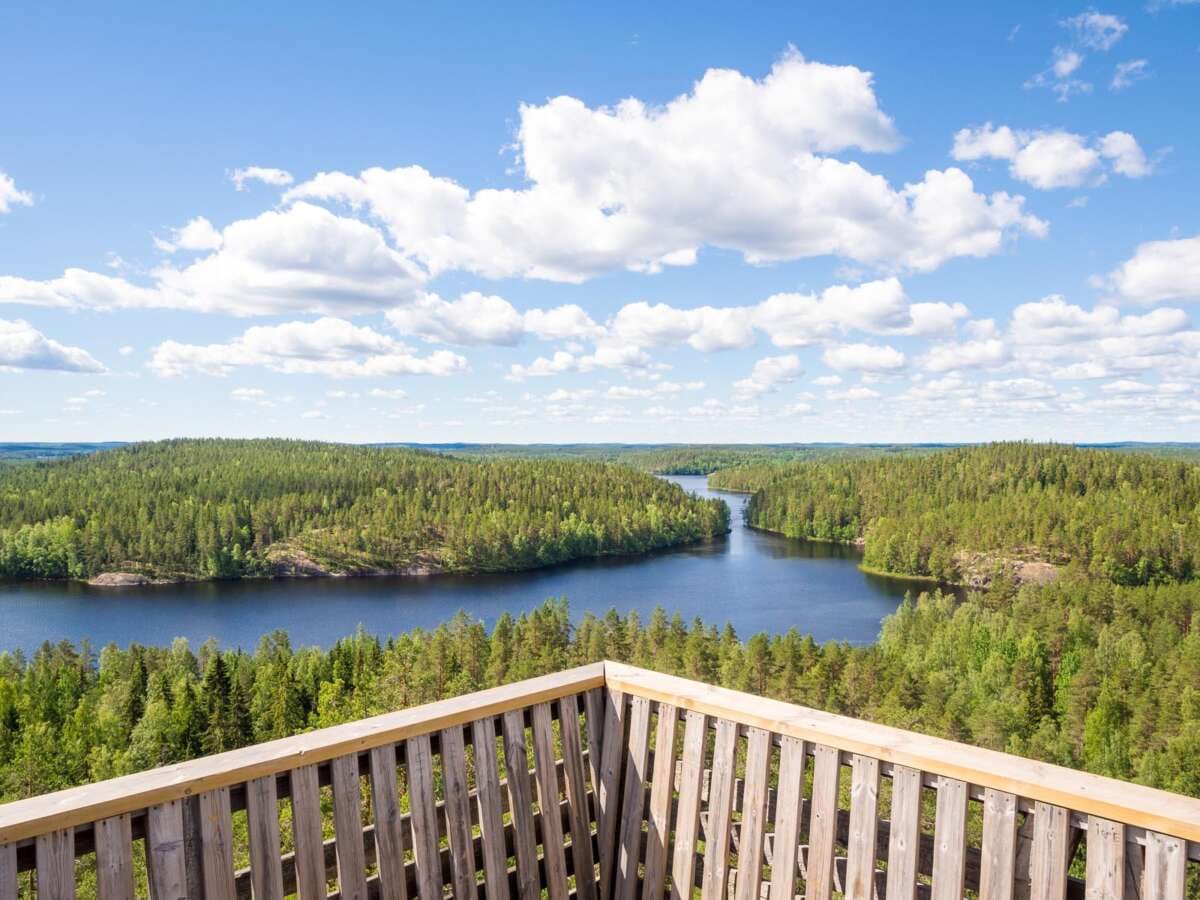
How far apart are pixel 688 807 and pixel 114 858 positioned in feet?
5.85

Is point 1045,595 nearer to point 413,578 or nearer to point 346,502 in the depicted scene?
point 413,578

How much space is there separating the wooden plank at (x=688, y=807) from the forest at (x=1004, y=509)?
236 ft

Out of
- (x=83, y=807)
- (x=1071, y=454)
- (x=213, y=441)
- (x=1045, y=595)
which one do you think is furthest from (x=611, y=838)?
(x=213, y=441)

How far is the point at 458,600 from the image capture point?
59.6 metres

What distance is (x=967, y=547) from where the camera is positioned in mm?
73312

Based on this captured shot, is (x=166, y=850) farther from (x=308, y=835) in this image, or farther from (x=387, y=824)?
(x=387, y=824)

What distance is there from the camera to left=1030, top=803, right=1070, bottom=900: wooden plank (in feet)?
7.00

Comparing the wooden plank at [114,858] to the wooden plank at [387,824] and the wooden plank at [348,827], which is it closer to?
the wooden plank at [348,827]

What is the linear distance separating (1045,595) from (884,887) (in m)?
51.8

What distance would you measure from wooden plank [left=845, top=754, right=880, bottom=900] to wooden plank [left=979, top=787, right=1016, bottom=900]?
1.04 feet

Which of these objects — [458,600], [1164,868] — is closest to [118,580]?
[458,600]

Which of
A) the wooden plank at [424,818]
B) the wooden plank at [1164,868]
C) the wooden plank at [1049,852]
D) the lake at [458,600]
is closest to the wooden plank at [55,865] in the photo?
the wooden plank at [424,818]

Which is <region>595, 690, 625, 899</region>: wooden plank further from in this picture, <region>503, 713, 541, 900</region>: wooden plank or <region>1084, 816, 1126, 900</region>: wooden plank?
<region>1084, 816, 1126, 900</region>: wooden plank

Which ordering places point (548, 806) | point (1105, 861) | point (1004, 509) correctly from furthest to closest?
point (1004, 509)
point (548, 806)
point (1105, 861)
